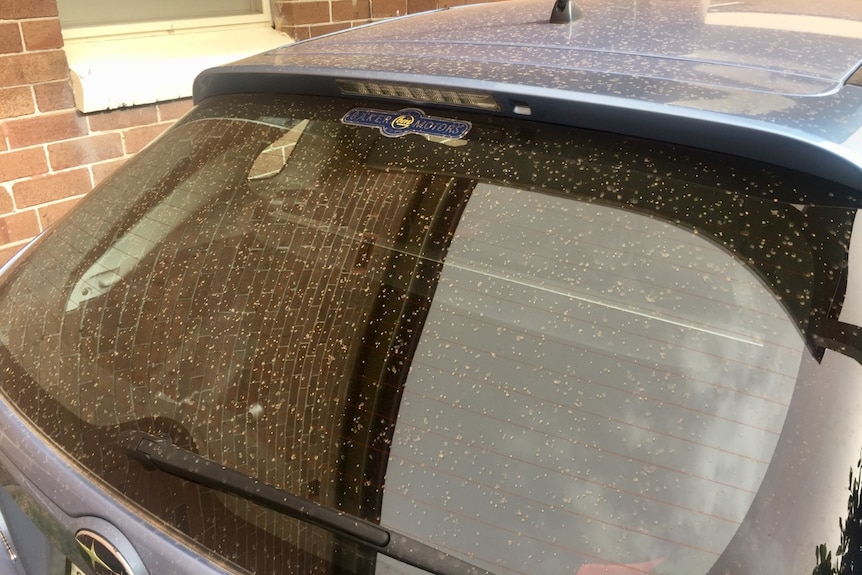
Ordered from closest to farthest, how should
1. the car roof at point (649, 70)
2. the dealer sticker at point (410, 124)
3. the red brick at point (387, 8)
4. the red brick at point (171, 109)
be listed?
the car roof at point (649, 70), the dealer sticker at point (410, 124), the red brick at point (171, 109), the red brick at point (387, 8)

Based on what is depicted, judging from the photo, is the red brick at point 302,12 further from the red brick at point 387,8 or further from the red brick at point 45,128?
the red brick at point 45,128

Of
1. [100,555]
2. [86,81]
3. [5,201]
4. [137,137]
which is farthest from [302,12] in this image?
[100,555]

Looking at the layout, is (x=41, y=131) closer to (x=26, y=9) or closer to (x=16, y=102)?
(x=16, y=102)

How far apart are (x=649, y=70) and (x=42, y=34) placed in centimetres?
296

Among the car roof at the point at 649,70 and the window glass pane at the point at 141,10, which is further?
the window glass pane at the point at 141,10

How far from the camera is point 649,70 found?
46.6 inches

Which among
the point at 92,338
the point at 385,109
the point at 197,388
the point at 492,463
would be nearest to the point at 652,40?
the point at 385,109

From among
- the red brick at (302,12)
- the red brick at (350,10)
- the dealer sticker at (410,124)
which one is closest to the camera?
the dealer sticker at (410,124)

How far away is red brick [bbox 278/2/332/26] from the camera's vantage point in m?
4.21

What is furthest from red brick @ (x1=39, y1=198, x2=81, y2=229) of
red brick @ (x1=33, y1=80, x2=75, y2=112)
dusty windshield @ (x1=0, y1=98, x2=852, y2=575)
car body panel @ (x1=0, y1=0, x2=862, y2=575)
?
dusty windshield @ (x1=0, y1=98, x2=852, y2=575)

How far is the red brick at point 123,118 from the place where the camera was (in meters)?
3.51

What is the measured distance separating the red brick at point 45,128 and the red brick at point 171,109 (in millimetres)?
375

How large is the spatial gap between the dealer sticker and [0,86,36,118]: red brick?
249cm

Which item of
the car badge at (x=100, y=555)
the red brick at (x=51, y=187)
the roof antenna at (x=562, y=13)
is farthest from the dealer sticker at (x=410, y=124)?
the red brick at (x=51, y=187)
